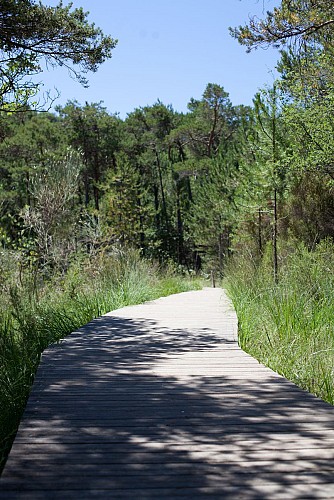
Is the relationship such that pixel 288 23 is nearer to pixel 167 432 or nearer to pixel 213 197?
pixel 167 432

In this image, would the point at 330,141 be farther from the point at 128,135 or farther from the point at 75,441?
the point at 128,135

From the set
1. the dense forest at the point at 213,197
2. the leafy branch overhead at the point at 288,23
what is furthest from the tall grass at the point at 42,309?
the leafy branch overhead at the point at 288,23

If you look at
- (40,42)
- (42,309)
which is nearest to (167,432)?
(42,309)

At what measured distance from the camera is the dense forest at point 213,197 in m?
5.99

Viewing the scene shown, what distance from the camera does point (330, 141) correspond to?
492 inches

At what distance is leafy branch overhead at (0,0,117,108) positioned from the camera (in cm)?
743

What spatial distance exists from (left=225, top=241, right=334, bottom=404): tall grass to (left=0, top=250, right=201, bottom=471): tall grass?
2129mm

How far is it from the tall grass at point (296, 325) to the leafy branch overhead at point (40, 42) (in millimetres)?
4343

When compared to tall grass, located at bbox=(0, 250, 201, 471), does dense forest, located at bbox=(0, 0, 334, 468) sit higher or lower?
higher

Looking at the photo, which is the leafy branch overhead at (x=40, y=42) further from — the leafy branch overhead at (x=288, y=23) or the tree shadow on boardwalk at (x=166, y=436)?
the tree shadow on boardwalk at (x=166, y=436)

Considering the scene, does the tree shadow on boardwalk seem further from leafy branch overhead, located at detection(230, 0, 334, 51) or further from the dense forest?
leafy branch overhead, located at detection(230, 0, 334, 51)

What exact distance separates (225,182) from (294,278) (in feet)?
71.3

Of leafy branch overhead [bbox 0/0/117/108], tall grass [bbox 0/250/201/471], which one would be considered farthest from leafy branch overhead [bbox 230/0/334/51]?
tall grass [bbox 0/250/201/471]

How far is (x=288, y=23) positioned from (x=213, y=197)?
891 inches
